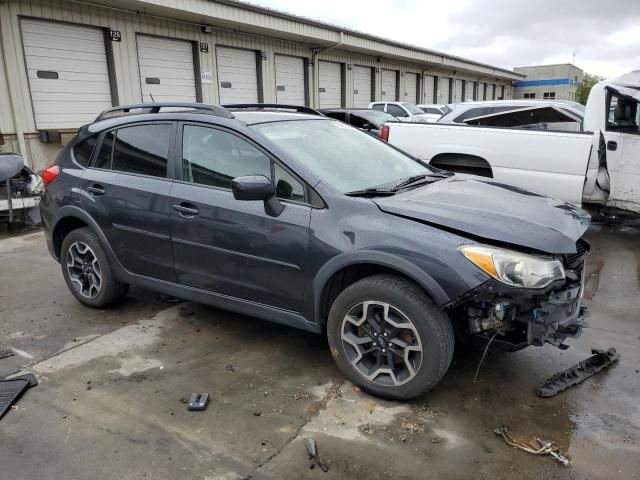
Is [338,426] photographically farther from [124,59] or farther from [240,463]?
[124,59]

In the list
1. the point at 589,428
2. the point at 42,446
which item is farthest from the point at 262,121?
the point at 589,428

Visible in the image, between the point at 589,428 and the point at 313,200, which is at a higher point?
the point at 313,200

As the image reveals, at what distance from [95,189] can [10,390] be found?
170cm

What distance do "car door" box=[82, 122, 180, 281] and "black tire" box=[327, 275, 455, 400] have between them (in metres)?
1.52

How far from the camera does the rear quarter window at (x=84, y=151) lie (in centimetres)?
448

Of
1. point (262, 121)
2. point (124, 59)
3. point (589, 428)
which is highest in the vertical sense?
point (124, 59)

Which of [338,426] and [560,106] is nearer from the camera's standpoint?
[338,426]

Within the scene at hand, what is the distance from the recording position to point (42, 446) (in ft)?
9.12

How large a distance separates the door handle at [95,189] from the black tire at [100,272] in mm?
353

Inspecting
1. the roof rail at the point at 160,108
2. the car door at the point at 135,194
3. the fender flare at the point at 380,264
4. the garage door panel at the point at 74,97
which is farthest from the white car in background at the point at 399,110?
the fender flare at the point at 380,264

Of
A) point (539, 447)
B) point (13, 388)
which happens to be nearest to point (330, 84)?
point (13, 388)

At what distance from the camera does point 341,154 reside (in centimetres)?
379

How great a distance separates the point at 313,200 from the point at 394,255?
659mm

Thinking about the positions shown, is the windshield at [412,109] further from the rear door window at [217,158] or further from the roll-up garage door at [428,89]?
the rear door window at [217,158]
